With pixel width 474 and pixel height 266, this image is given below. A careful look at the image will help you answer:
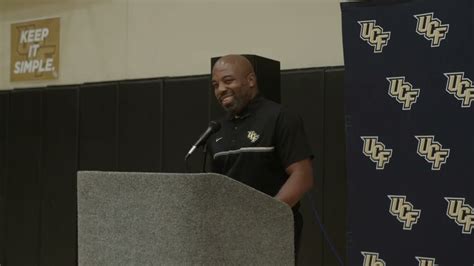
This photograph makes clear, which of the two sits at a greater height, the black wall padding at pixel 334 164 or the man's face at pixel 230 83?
the man's face at pixel 230 83

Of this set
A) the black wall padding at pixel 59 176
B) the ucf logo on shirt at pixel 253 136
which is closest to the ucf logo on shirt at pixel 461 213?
the ucf logo on shirt at pixel 253 136

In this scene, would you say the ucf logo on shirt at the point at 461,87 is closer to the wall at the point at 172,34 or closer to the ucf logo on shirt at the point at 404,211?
the ucf logo on shirt at the point at 404,211

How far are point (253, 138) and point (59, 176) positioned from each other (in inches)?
116

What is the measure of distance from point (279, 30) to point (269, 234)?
251 cm

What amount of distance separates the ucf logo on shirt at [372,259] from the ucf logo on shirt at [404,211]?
182 mm

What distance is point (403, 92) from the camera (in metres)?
3.02

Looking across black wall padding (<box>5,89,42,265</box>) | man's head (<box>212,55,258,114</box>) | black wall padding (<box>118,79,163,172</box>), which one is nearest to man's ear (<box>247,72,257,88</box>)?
man's head (<box>212,55,258,114</box>)

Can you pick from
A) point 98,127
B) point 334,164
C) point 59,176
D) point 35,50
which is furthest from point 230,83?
point 35,50

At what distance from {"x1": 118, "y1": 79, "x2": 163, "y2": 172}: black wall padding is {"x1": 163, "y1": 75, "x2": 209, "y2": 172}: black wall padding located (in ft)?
0.22

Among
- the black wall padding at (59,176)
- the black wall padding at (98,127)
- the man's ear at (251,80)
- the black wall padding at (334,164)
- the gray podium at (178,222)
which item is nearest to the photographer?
the gray podium at (178,222)

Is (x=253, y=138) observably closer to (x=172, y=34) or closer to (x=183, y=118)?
(x=183, y=118)

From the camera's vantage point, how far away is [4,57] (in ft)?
19.2

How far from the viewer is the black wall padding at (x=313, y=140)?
3844 mm

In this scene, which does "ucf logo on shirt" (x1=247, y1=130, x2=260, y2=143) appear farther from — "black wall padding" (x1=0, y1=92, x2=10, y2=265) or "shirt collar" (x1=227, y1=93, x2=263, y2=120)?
"black wall padding" (x1=0, y1=92, x2=10, y2=265)
